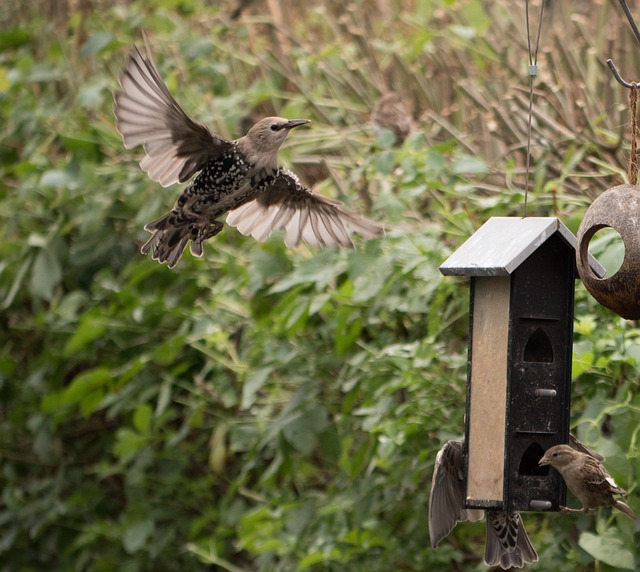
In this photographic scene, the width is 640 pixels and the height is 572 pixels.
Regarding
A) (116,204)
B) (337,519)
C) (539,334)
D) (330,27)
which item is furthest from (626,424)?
(330,27)

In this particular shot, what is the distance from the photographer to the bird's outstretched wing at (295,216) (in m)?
3.32

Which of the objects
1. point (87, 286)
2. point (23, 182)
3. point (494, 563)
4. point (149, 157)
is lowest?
point (494, 563)

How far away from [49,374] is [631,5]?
330 cm

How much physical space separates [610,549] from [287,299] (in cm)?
135

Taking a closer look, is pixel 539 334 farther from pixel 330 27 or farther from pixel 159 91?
pixel 330 27

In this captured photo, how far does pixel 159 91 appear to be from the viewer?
277 cm

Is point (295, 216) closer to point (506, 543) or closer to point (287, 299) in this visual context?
point (287, 299)

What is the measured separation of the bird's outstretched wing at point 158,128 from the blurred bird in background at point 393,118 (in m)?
1.27

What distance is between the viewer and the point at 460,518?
9.27ft

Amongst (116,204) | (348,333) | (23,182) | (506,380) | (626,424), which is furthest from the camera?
(23,182)

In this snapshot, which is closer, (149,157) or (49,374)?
(149,157)

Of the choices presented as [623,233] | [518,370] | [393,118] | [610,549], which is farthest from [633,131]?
[393,118]

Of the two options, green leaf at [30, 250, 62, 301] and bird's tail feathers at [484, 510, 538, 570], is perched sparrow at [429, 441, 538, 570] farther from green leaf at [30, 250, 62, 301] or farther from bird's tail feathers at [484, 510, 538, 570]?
green leaf at [30, 250, 62, 301]

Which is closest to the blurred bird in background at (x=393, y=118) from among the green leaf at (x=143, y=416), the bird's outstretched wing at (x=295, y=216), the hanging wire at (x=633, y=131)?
the bird's outstretched wing at (x=295, y=216)
